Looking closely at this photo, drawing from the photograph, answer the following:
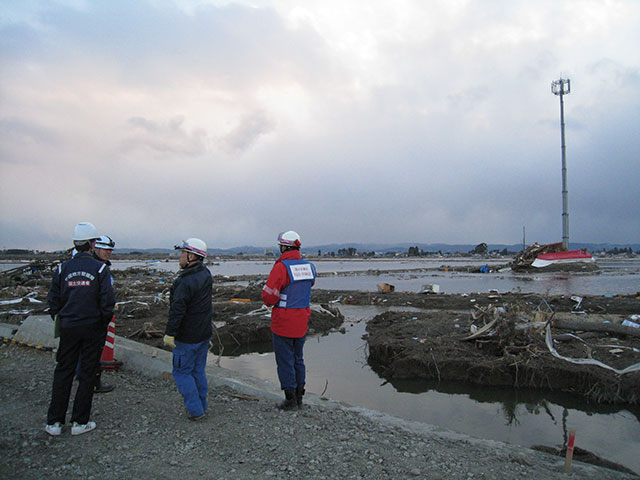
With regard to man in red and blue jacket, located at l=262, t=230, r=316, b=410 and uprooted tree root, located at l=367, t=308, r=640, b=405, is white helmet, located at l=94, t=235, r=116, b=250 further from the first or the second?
uprooted tree root, located at l=367, t=308, r=640, b=405

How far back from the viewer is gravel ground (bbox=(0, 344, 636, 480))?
3.59 m

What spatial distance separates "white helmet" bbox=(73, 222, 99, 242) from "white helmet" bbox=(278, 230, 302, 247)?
221 centimetres

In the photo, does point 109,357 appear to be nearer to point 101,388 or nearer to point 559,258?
point 101,388

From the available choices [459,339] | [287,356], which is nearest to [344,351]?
[459,339]

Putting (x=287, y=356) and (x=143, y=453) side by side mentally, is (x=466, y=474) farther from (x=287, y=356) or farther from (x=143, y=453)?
(x=143, y=453)

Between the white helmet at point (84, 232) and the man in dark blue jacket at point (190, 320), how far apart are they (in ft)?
3.44

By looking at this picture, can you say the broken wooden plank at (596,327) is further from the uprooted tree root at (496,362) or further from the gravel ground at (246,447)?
the gravel ground at (246,447)

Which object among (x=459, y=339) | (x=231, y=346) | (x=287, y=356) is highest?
(x=287, y=356)

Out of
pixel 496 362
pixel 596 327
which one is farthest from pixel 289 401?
pixel 596 327

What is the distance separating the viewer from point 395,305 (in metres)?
18.3

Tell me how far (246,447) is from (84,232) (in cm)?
299

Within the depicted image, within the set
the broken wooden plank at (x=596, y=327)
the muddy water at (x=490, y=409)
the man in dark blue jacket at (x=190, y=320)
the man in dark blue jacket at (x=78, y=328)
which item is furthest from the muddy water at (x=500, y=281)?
the man in dark blue jacket at (x=78, y=328)

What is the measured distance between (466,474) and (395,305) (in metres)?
14.9

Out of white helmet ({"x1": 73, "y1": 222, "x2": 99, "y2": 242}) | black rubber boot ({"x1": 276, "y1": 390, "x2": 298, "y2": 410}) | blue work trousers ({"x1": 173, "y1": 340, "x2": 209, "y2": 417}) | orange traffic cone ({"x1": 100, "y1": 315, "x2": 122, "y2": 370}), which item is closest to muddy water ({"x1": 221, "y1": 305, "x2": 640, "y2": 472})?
black rubber boot ({"x1": 276, "y1": 390, "x2": 298, "y2": 410})
